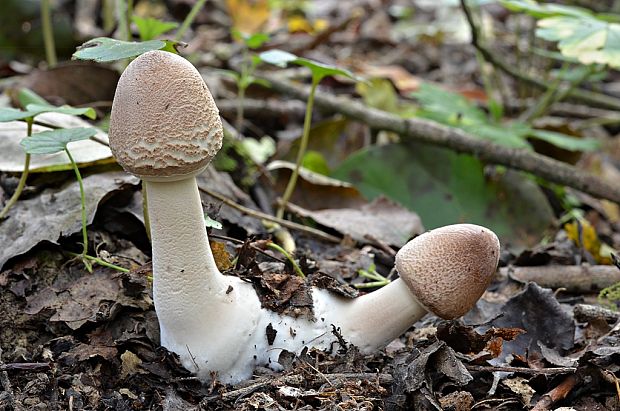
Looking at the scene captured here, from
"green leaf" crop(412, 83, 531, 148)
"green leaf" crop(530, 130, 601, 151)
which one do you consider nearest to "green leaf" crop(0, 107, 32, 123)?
"green leaf" crop(412, 83, 531, 148)

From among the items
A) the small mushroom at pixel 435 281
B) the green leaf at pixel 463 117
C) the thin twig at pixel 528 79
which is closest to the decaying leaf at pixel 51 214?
the small mushroom at pixel 435 281

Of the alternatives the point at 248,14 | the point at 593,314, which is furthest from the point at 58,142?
the point at 248,14

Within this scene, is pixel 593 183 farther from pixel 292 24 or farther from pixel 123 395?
pixel 292 24

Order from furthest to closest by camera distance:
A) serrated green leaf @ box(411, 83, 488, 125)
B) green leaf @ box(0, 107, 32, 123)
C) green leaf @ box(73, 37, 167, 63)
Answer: serrated green leaf @ box(411, 83, 488, 125), green leaf @ box(0, 107, 32, 123), green leaf @ box(73, 37, 167, 63)

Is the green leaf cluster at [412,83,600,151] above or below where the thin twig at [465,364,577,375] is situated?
below

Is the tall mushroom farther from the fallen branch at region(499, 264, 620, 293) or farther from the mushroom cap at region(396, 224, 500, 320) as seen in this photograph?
the fallen branch at region(499, 264, 620, 293)

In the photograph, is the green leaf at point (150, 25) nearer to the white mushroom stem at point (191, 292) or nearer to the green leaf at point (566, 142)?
the white mushroom stem at point (191, 292)

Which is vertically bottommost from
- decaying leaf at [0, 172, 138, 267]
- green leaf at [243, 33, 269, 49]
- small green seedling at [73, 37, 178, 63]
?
decaying leaf at [0, 172, 138, 267]

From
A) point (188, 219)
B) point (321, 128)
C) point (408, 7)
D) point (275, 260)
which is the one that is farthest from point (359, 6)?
point (188, 219)
